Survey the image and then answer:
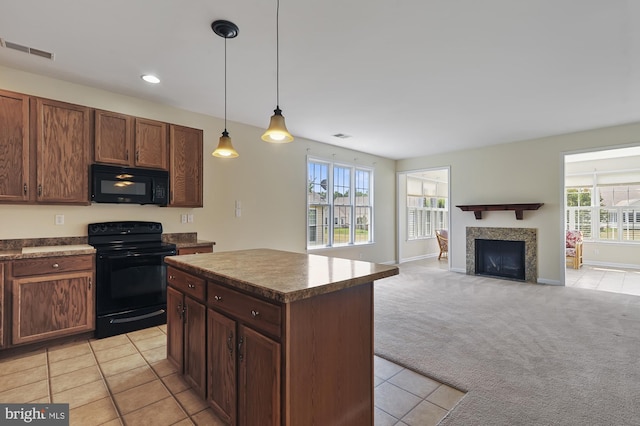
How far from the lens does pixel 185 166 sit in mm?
3859

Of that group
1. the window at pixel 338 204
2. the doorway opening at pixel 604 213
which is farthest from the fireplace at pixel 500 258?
the window at pixel 338 204

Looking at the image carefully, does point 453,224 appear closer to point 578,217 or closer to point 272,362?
point 578,217

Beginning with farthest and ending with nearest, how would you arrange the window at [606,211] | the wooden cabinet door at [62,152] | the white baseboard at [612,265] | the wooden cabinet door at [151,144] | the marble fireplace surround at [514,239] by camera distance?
the window at [606,211] < the white baseboard at [612,265] < the marble fireplace surround at [514,239] < the wooden cabinet door at [151,144] < the wooden cabinet door at [62,152]

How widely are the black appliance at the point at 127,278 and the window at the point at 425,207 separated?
6.39 m

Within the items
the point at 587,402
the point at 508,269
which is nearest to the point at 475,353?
the point at 587,402

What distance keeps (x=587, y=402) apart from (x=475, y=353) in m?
0.78

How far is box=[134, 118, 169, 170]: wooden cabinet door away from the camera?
3498 millimetres

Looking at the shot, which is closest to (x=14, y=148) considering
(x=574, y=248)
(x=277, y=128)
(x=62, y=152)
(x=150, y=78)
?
(x=62, y=152)

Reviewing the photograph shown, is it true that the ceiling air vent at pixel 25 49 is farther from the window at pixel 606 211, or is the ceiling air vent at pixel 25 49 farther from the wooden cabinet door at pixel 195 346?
the window at pixel 606 211

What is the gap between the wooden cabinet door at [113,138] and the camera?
10.6 ft

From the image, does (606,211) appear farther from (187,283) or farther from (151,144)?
(151,144)

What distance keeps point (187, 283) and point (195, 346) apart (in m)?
0.42

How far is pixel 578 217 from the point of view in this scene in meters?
7.86

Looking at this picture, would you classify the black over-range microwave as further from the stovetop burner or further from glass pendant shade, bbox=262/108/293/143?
glass pendant shade, bbox=262/108/293/143
